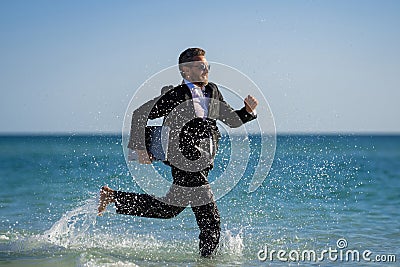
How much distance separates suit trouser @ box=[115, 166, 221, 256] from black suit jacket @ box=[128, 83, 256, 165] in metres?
0.23

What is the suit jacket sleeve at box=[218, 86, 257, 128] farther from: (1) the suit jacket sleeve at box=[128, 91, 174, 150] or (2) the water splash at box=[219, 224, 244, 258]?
(2) the water splash at box=[219, 224, 244, 258]

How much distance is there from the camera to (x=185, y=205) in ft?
20.8

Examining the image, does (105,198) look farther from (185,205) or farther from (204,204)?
(204,204)

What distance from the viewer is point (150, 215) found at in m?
6.48

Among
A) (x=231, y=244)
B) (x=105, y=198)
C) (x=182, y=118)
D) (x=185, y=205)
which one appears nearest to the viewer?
(x=182, y=118)

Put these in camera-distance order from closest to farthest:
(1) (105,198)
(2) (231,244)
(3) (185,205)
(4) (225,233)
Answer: (3) (185,205) < (1) (105,198) < (2) (231,244) < (4) (225,233)

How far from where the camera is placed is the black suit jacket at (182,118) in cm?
623

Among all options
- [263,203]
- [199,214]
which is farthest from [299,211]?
[199,214]

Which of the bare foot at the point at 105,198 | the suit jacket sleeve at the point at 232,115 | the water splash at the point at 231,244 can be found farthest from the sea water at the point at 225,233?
the suit jacket sleeve at the point at 232,115

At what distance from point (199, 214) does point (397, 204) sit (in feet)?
26.9

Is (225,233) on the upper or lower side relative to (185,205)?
lower

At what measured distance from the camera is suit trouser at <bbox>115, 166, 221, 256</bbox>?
20.6 feet

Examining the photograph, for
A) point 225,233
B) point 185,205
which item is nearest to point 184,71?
point 185,205

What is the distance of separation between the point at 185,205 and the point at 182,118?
87 cm
